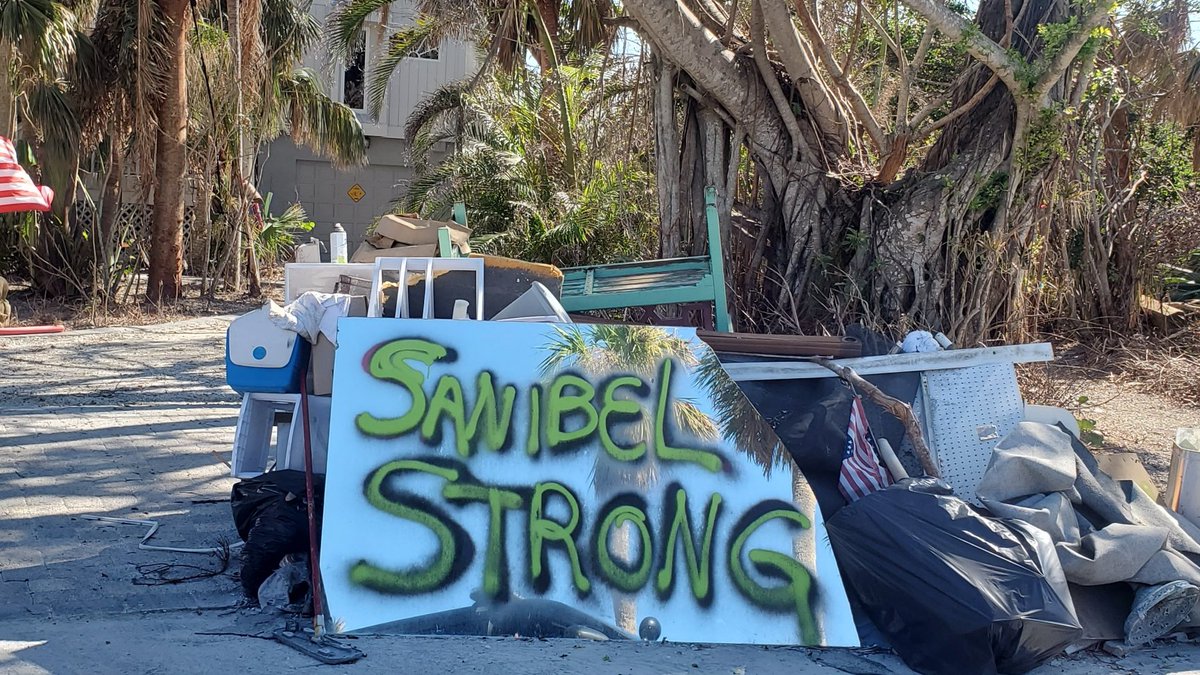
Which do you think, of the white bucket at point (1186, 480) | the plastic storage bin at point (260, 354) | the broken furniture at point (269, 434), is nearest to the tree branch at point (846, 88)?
the white bucket at point (1186, 480)

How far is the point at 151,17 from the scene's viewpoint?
12.9m

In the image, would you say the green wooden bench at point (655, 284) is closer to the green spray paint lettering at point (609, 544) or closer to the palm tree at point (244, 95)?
the green spray paint lettering at point (609, 544)

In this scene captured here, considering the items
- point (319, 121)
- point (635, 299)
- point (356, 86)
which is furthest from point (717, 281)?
point (356, 86)

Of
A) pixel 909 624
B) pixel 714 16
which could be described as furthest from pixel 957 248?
pixel 909 624

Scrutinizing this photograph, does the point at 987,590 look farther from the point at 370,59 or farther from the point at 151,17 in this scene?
the point at 370,59

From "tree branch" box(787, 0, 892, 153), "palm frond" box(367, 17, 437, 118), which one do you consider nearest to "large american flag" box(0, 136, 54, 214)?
"palm frond" box(367, 17, 437, 118)

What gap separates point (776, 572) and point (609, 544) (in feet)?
2.18

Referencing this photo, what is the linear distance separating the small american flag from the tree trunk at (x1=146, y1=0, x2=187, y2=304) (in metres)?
10.9

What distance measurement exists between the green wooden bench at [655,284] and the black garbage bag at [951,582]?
2.11 meters

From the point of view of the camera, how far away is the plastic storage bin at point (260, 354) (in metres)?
4.78

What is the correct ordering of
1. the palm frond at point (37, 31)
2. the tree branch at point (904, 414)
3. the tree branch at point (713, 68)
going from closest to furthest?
1. the tree branch at point (904, 414)
2. the tree branch at point (713, 68)
3. the palm frond at point (37, 31)

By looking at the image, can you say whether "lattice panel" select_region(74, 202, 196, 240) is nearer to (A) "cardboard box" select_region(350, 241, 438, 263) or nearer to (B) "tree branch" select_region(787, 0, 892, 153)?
(A) "cardboard box" select_region(350, 241, 438, 263)

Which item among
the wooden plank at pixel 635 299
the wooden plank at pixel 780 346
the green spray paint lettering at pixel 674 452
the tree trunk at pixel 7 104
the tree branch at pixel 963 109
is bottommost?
the green spray paint lettering at pixel 674 452

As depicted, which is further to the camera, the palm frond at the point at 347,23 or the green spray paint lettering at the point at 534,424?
the palm frond at the point at 347,23
